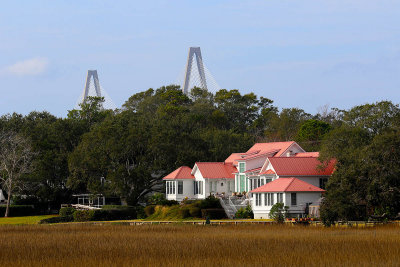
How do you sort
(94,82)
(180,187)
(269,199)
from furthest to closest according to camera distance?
1. (94,82)
2. (180,187)
3. (269,199)

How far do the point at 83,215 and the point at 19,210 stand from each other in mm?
15568

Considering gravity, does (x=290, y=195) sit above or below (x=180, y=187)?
below

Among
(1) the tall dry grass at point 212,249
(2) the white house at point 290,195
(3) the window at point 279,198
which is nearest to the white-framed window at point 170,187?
(2) the white house at point 290,195

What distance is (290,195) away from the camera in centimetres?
6316

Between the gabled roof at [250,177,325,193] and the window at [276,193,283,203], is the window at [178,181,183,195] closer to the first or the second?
the gabled roof at [250,177,325,193]

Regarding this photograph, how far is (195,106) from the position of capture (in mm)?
123188

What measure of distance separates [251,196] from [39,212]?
99.4 feet

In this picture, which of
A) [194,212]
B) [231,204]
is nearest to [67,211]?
[194,212]

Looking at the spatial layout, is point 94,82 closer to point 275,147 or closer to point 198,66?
point 198,66

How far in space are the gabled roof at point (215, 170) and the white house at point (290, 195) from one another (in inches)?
478

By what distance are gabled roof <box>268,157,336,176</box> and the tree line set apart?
2.17 m

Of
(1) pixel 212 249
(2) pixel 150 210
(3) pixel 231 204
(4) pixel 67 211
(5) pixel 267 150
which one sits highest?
(5) pixel 267 150

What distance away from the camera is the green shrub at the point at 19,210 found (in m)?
84.0

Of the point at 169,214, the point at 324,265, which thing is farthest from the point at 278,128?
the point at 324,265
